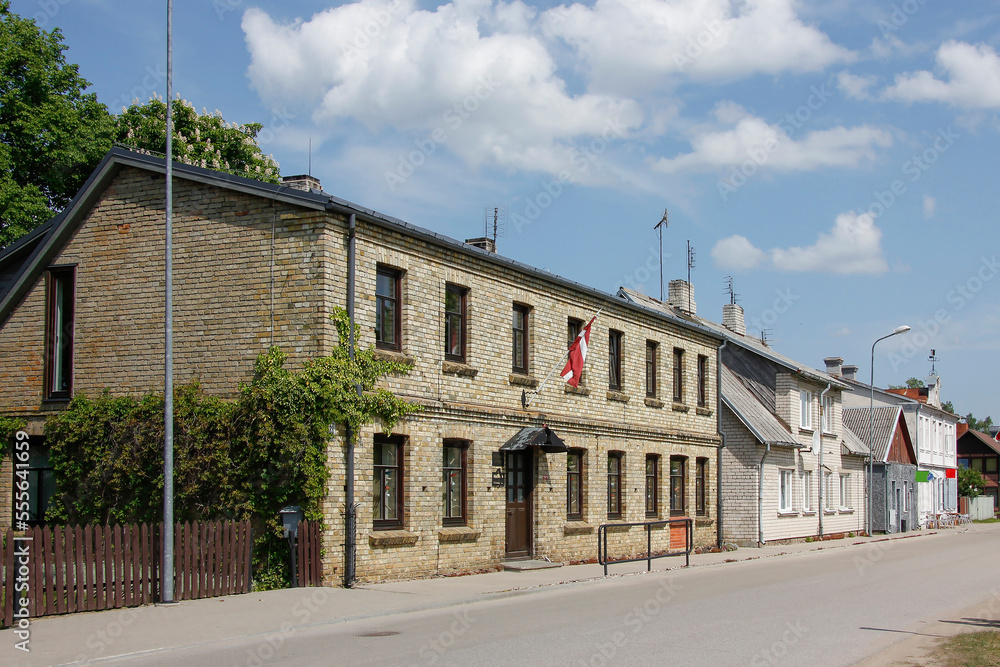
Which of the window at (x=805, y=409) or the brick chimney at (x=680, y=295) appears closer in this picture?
the window at (x=805, y=409)

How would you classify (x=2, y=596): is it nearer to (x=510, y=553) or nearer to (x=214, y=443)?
(x=214, y=443)

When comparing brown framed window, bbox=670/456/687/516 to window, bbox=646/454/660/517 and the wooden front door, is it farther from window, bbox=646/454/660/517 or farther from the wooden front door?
the wooden front door

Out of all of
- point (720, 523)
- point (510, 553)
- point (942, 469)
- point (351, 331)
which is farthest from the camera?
point (942, 469)

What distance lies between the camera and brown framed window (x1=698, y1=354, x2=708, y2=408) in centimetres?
3039

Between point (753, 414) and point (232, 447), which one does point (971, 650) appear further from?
point (753, 414)

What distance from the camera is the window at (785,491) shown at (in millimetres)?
33750

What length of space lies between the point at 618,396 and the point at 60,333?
1304cm

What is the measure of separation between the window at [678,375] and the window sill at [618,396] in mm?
3522

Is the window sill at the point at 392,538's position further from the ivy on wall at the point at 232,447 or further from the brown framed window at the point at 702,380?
the brown framed window at the point at 702,380

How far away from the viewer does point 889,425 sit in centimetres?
4841

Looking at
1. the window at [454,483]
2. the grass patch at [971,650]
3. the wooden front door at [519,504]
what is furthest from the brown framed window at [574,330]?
the grass patch at [971,650]

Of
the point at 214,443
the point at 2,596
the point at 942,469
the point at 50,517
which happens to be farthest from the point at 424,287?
the point at 942,469

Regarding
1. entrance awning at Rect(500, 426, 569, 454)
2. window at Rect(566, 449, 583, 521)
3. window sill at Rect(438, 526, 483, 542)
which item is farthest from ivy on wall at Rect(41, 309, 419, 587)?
window at Rect(566, 449, 583, 521)

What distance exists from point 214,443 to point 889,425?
39935mm
